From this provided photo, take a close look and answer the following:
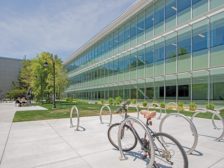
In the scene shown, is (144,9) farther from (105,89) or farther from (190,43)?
(105,89)

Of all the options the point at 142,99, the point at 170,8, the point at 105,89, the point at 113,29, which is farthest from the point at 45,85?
the point at 170,8

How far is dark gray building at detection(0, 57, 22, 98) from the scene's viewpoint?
76688 millimetres

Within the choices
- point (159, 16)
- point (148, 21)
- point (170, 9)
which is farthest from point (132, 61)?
point (170, 9)

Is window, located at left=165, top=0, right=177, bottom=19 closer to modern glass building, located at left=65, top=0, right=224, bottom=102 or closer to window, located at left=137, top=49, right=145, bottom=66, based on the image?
modern glass building, located at left=65, top=0, right=224, bottom=102

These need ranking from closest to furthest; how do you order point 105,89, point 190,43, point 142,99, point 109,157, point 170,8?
1. point 109,157
2. point 190,43
3. point 170,8
4. point 142,99
5. point 105,89

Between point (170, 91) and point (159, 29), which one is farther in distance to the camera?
point (159, 29)

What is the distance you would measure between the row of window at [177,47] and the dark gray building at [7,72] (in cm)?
5827

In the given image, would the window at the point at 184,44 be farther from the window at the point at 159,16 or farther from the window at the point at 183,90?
the window at the point at 159,16

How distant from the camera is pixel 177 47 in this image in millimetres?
21422

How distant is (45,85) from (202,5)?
2969 cm

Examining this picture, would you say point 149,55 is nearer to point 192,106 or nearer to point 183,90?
point 183,90

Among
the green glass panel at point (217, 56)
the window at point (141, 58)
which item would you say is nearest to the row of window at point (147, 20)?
the window at point (141, 58)

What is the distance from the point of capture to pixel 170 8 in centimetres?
2241

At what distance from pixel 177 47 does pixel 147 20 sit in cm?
648
